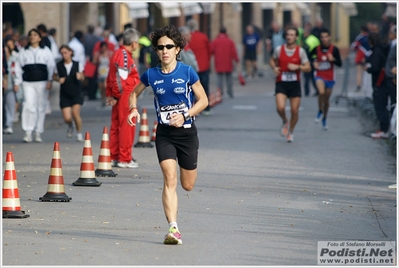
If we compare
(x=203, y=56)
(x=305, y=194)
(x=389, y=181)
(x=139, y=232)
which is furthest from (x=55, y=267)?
(x=203, y=56)

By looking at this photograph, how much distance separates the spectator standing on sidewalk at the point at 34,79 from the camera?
17078 millimetres

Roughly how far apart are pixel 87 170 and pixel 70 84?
5.52 m

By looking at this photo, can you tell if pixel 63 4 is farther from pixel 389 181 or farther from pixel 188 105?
pixel 188 105

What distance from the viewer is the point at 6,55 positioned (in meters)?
18.0

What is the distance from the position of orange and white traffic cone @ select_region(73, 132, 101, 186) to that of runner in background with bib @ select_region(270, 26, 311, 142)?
5.62m

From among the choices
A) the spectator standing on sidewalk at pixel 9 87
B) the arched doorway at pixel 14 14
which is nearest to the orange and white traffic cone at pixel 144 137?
the spectator standing on sidewalk at pixel 9 87

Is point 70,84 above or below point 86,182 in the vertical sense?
above

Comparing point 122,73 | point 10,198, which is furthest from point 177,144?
point 122,73

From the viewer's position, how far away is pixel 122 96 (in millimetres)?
13562

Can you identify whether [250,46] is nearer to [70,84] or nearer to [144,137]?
[70,84]

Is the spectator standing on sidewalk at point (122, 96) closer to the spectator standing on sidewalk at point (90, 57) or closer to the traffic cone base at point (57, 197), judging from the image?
the traffic cone base at point (57, 197)

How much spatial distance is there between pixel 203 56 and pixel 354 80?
1685 cm

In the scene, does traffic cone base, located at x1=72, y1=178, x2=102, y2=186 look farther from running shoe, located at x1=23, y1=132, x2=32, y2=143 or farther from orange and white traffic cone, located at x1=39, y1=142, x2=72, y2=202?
running shoe, located at x1=23, y1=132, x2=32, y2=143

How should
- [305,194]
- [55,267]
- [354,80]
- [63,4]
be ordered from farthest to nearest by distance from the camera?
1. [354,80]
2. [63,4]
3. [305,194]
4. [55,267]
